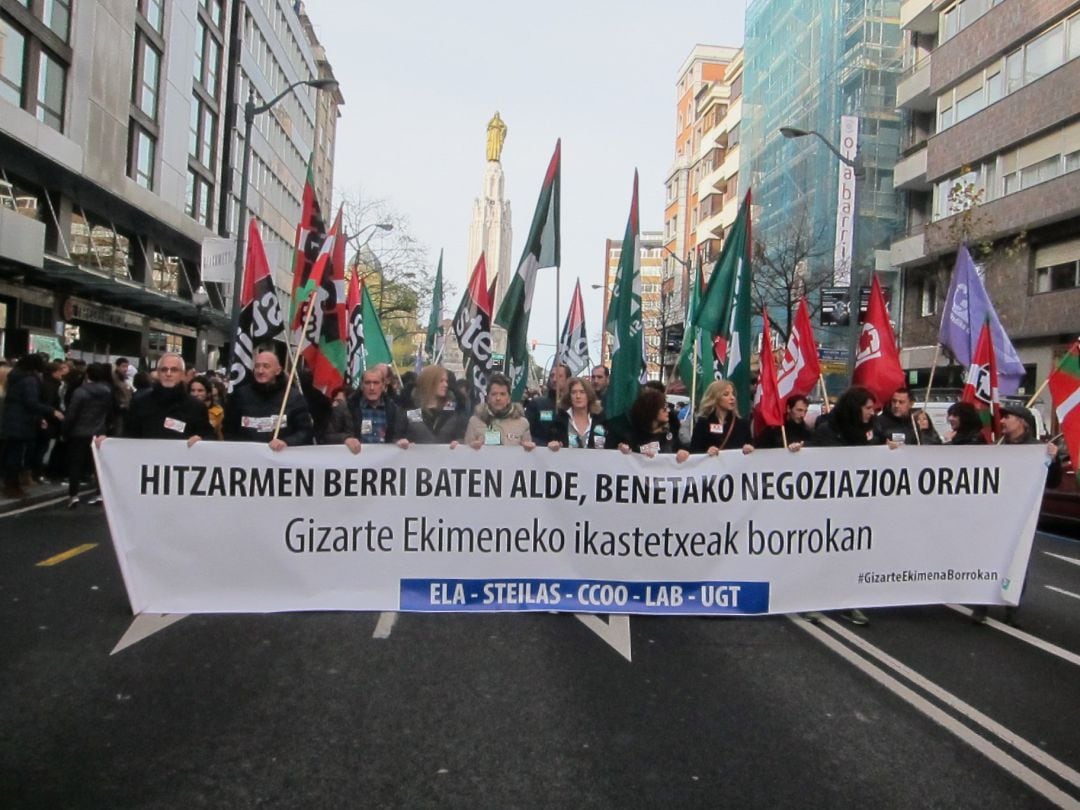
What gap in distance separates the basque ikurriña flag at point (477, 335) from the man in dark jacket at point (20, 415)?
523 cm

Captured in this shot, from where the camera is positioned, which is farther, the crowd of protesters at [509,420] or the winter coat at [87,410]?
the winter coat at [87,410]

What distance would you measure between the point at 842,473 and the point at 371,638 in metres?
3.20

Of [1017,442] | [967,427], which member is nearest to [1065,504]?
[1017,442]

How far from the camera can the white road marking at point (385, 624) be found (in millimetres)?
6438

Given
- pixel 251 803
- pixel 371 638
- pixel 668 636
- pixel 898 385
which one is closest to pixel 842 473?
pixel 668 636

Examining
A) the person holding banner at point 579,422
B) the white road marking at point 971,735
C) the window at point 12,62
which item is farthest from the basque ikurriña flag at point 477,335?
the window at point 12,62

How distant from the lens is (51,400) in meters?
14.0

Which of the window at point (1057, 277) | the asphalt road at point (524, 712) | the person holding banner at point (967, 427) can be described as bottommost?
the asphalt road at point (524, 712)

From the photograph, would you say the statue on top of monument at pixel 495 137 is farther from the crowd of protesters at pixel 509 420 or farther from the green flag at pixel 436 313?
the crowd of protesters at pixel 509 420

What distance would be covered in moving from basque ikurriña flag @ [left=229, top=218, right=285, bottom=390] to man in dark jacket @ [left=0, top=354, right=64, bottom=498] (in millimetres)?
5475

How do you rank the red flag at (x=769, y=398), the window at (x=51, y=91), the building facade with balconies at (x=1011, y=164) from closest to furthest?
the red flag at (x=769, y=398)
the window at (x=51, y=91)
the building facade with balconies at (x=1011, y=164)

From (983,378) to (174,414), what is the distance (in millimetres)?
6537

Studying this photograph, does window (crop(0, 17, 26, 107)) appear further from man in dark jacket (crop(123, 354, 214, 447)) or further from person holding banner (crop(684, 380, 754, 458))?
person holding banner (crop(684, 380, 754, 458))

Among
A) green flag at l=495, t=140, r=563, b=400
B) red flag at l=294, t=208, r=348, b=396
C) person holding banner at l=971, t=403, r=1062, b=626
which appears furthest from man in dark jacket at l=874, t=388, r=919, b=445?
red flag at l=294, t=208, r=348, b=396
